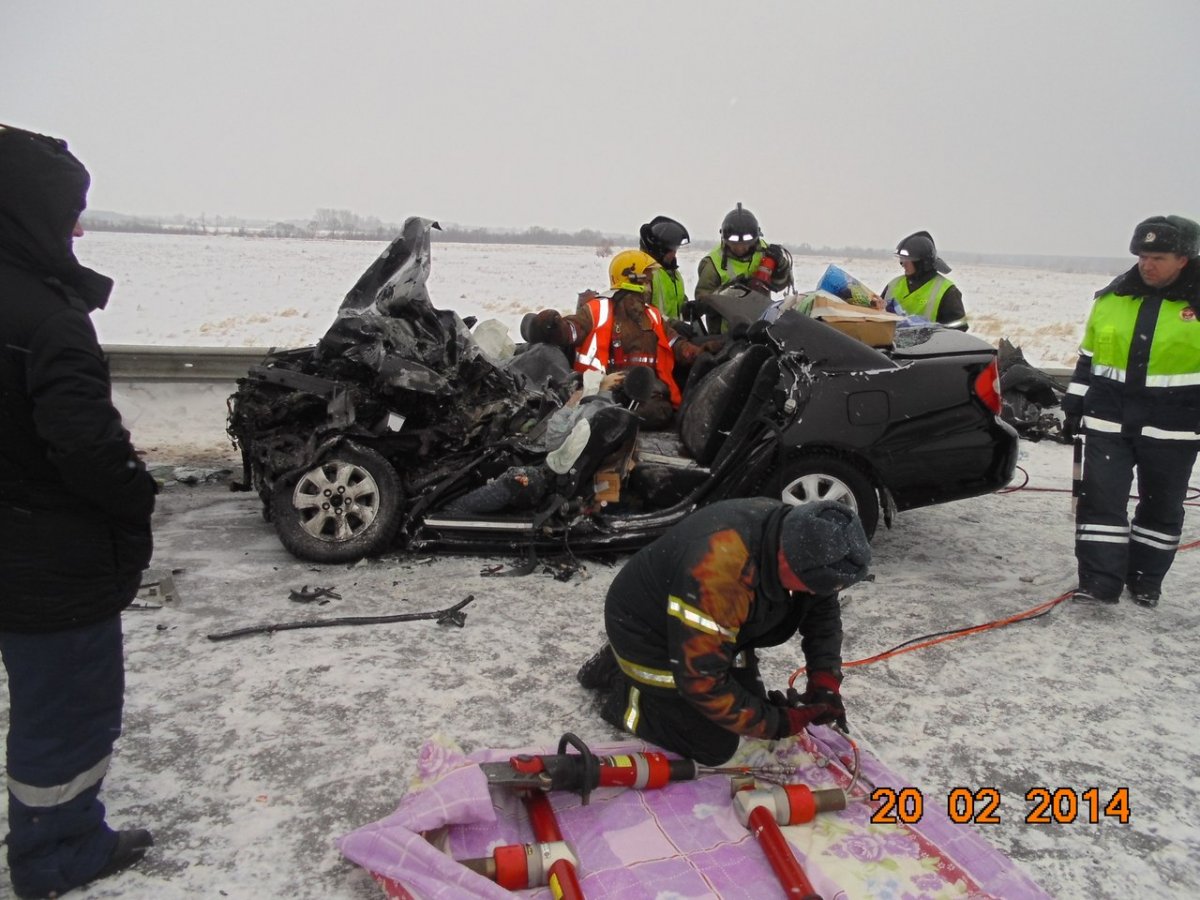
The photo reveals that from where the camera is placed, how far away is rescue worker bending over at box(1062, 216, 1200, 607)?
4.38 m

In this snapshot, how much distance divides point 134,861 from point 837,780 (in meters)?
2.22

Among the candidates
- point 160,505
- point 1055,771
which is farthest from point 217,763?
point 160,505

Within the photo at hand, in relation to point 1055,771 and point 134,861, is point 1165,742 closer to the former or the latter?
point 1055,771

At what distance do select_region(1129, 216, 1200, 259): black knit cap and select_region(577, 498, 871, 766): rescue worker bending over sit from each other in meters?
2.80

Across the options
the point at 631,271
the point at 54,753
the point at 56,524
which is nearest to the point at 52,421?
the point at 56,524

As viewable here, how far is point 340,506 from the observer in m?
4.73

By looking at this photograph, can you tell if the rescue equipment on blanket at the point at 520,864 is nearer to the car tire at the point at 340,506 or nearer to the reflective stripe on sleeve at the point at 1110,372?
the car tire at the point at 340,506

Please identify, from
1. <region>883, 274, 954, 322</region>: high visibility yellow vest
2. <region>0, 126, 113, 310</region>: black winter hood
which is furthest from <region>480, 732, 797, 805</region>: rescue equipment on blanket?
<region>883, 274, 954, 322</region>: high visibility yellow vest

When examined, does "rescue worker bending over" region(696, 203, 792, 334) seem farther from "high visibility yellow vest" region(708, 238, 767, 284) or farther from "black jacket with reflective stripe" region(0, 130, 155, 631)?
"black jacket with reflective stripe" region(0, 130, 155, 631)

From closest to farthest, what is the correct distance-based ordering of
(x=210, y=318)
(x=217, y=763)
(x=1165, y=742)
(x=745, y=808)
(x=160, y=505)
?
1. (x=745, y=808)
2. (x=217, y=763)
3. (x=1165, y=742)
4. (x=160, y=505)
5. (x=210, y=318)

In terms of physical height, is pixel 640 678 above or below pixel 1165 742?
above

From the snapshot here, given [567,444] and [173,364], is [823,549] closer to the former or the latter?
[567,444]

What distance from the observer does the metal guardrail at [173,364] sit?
722 centimetres

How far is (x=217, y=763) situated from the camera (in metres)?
2.94
